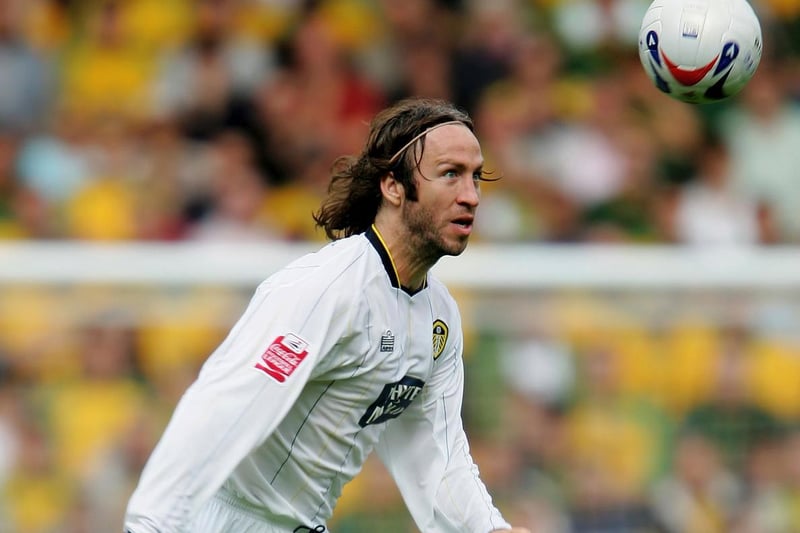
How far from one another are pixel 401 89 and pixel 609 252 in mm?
2543

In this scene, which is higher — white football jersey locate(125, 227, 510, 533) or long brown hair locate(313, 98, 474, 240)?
long brown hair locate(313, 98, 474, 240)

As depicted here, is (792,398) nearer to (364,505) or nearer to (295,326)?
(364,505)

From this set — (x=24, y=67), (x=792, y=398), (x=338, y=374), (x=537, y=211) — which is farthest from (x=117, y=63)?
(x=338, y=374)

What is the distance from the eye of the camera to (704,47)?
17.9 ft

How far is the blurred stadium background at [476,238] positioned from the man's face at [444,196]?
11.4ft

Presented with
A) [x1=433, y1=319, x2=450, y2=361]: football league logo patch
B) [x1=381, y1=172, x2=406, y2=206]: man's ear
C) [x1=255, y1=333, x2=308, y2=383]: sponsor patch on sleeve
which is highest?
[x1=381, y1=172, x2=406, y2=206]: man's ear

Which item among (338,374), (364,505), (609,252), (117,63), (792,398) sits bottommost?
(364,505)

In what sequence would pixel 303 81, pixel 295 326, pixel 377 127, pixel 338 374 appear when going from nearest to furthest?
pixel 295 326 → pixel 338 374 → pixel 377 127 → pixel 303 81

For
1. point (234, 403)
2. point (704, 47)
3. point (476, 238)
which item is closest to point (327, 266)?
point (234, 403)

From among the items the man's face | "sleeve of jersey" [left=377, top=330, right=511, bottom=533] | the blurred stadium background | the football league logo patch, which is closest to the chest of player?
the football league logo patch

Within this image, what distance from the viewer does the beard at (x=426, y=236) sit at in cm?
487

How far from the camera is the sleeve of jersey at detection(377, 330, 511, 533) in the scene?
17.3 feet

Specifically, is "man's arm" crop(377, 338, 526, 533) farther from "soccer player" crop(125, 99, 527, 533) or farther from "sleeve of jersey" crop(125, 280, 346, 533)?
"sleeve of jersey" crop(125, 280, 346, 533)

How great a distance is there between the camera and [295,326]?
14.6 feet
